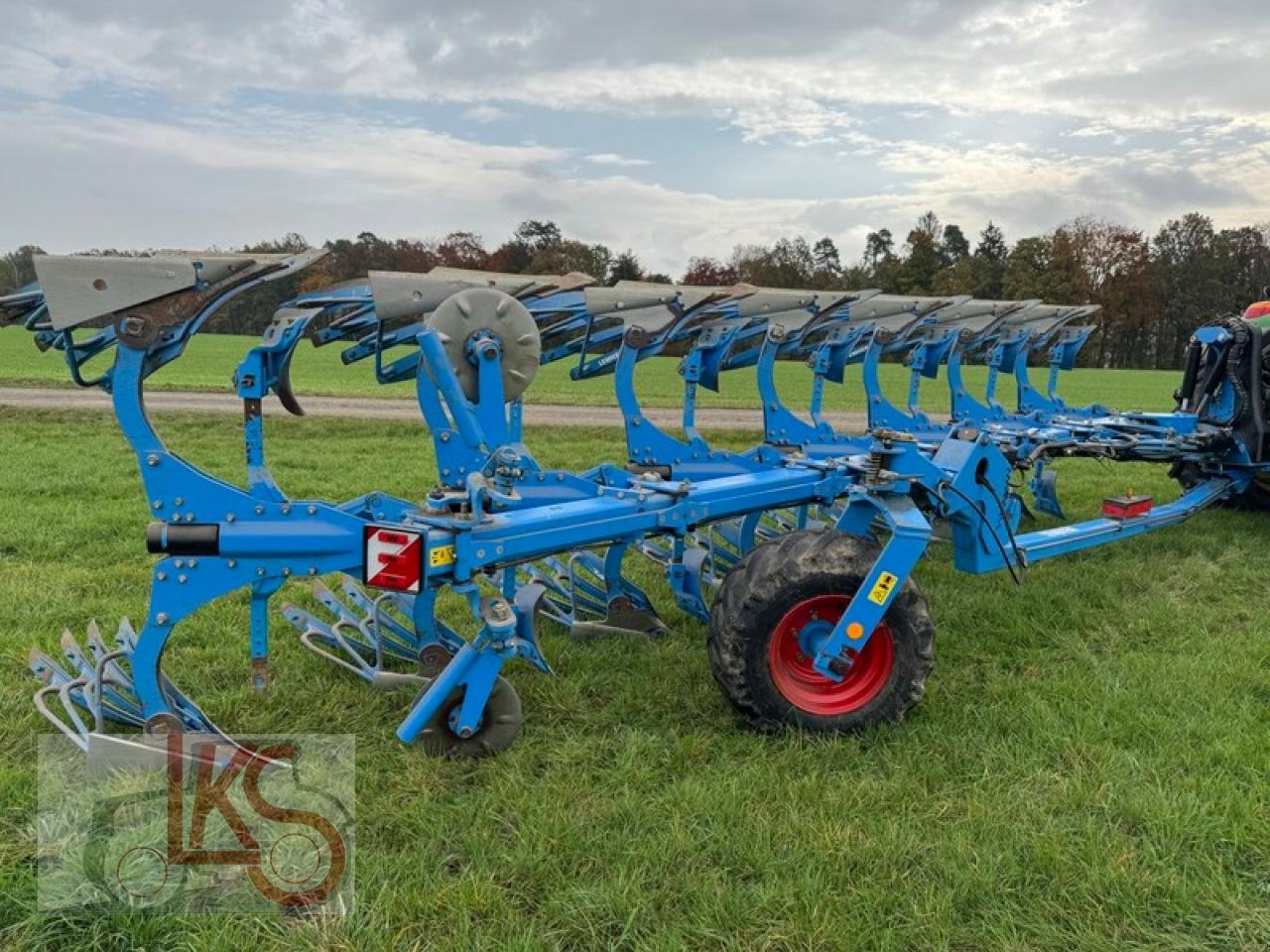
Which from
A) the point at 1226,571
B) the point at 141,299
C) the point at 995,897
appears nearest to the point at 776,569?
the point at 995,897

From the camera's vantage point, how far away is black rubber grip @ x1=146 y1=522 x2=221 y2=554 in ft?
11.4

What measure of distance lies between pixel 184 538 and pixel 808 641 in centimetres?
264

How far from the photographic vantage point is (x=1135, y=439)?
699 centimetres

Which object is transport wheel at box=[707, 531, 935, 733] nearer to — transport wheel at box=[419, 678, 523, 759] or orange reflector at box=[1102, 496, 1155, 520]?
transport wheel at box=[419, 678, 523, 759]

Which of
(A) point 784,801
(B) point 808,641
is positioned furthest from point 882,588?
(A) point 784,801

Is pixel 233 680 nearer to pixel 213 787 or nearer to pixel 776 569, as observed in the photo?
pixel 213 787

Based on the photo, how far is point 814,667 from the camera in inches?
159

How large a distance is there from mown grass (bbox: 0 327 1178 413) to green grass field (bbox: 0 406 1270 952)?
14.5 meters

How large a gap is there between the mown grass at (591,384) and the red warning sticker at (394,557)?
14.9 meters

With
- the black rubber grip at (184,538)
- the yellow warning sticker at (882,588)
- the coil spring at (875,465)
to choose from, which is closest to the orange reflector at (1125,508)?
the coil spring at (875,465)

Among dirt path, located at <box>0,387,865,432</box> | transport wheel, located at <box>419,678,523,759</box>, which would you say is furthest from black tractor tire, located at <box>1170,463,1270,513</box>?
dirt path, located at <box>0,387,865,432</box>

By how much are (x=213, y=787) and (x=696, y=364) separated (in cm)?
453

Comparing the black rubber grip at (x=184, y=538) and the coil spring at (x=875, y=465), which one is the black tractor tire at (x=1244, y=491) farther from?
the black rubber grip at (x=184, y=538)

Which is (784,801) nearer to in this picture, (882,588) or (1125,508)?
(882,588)
